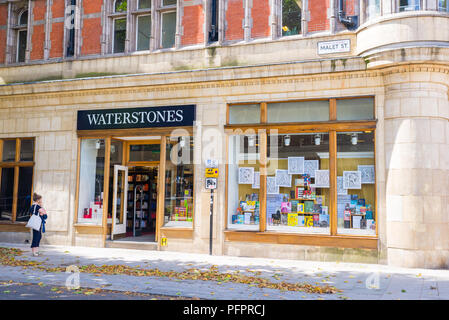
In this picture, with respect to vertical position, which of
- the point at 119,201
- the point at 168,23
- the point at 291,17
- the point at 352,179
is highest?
the point at 168,23

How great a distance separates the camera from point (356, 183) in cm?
1109

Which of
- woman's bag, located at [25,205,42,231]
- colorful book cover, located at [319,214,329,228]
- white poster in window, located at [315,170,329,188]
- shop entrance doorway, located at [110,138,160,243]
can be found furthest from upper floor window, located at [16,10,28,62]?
colorful book cover, located at [319,214,329,228]

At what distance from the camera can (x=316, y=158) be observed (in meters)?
11.5

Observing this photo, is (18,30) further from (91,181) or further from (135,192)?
(135,192)

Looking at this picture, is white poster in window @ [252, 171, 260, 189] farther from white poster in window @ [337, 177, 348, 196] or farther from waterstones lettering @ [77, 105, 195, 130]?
waterstones lettering @ [77, 105, 195, 130]

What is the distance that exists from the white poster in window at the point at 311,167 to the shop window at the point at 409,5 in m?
4.32

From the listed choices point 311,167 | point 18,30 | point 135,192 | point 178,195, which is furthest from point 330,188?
point 18,30

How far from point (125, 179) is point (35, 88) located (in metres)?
4.20

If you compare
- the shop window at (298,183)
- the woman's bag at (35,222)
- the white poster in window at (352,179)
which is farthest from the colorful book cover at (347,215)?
the woman's bag at (35,222)

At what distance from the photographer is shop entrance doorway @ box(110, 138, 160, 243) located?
45.1 feet

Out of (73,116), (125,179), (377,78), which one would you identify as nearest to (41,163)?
(73,116)

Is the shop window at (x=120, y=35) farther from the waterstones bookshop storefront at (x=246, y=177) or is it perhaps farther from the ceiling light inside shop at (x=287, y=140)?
the ceiling light inside shop at (x=287, y=140)

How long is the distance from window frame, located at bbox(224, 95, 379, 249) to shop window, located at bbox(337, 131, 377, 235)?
0.12 metres

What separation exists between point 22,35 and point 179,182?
838 cm
